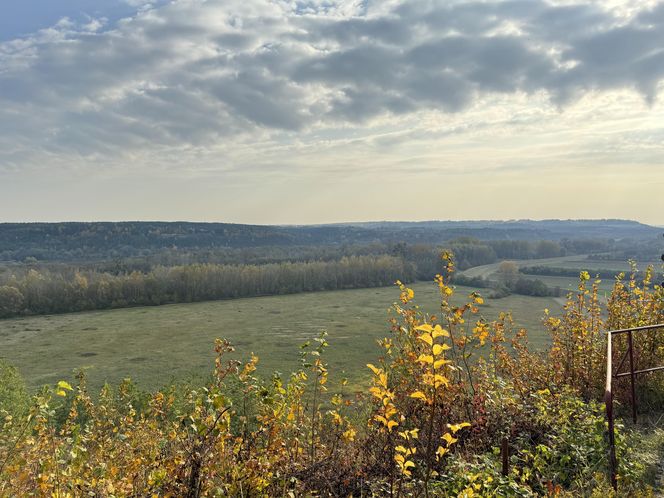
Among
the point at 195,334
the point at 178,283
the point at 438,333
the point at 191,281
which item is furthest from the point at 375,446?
the point at 178,283

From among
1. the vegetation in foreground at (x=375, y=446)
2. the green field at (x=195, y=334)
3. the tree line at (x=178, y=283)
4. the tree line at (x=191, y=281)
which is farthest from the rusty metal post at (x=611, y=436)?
the tree line at (x=178, y=283)

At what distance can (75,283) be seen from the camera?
98000mm

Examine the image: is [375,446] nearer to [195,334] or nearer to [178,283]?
[195,334]

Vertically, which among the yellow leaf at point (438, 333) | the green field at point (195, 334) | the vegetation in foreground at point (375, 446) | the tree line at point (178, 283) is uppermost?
the yellow leaf at point (438, 333)

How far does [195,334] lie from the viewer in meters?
74.5

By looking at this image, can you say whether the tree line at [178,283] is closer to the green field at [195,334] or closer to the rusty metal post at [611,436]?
the green field at [195,334]

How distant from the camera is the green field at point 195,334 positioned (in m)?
56.1

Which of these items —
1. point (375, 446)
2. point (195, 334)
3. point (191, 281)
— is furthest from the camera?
point (191, 281)

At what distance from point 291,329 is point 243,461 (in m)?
72.2

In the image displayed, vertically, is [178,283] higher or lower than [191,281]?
lower

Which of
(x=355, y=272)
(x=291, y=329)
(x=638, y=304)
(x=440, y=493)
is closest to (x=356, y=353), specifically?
(x=291, y=329)

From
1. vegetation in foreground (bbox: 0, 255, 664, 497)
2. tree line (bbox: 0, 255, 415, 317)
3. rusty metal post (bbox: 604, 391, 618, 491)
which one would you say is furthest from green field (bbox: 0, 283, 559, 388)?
rusty metal post (bbox: 604, 391, 618, 491)

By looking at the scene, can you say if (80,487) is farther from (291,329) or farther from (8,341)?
(8,341)

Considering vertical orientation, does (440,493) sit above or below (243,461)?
below
